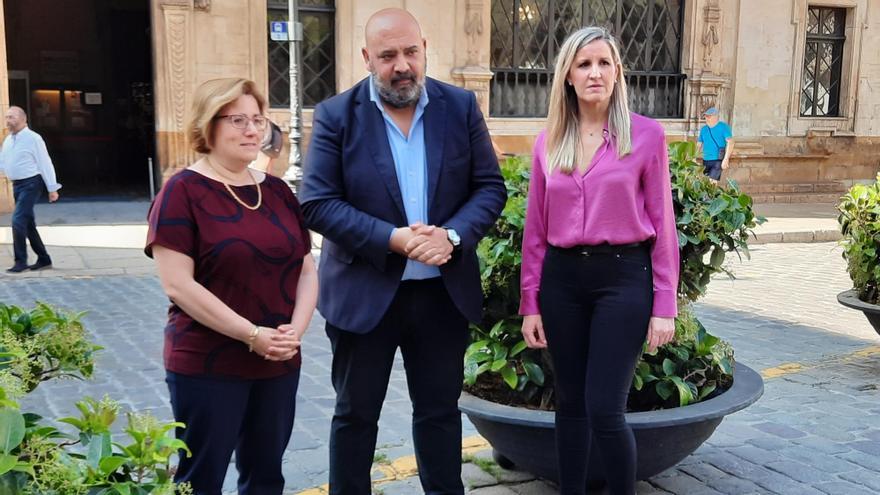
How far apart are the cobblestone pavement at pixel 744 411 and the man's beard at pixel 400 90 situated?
1.72m

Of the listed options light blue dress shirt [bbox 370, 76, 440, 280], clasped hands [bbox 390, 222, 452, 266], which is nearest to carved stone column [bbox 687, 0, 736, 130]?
light blue dress shirt [bbox 370, 76, 440, 280]

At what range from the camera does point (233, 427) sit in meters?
2.88

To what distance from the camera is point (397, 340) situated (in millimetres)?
3262

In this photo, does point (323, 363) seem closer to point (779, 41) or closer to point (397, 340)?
point (397, 340)

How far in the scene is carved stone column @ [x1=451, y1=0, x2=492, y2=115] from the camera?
1564 centimetres

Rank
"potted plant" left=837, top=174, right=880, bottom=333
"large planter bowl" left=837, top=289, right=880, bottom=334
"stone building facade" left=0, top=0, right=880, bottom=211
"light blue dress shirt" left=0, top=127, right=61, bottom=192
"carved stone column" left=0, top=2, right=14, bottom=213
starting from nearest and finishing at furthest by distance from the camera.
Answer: "large planter bowl" left=837, top=289, right=880, bottom=334 → "potted plant" left=837, top=174, right=880, bottom=333 → "light blue dress shirt" left=0, top=127, right=61, bottom=192 → "carved stone column" left=0, top=2, right=14, bottom=213 → "stone building facade" left=0, top=0, right=880, bottom=211

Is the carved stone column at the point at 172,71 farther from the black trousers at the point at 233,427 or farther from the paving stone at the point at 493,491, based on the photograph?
the black trousers at the point at 233,427

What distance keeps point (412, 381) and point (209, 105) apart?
50.1 inches

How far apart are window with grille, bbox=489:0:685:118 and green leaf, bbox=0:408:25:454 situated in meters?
15.2

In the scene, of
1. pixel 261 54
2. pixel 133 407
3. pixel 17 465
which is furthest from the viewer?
pixel 261 54

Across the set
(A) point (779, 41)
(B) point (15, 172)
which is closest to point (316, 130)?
(B) point (15, 172)

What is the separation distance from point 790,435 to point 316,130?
323cm

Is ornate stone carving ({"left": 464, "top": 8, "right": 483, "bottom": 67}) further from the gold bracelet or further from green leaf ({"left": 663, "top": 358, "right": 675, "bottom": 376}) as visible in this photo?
the gold bracelet

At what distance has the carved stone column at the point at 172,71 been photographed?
45.3 feet
